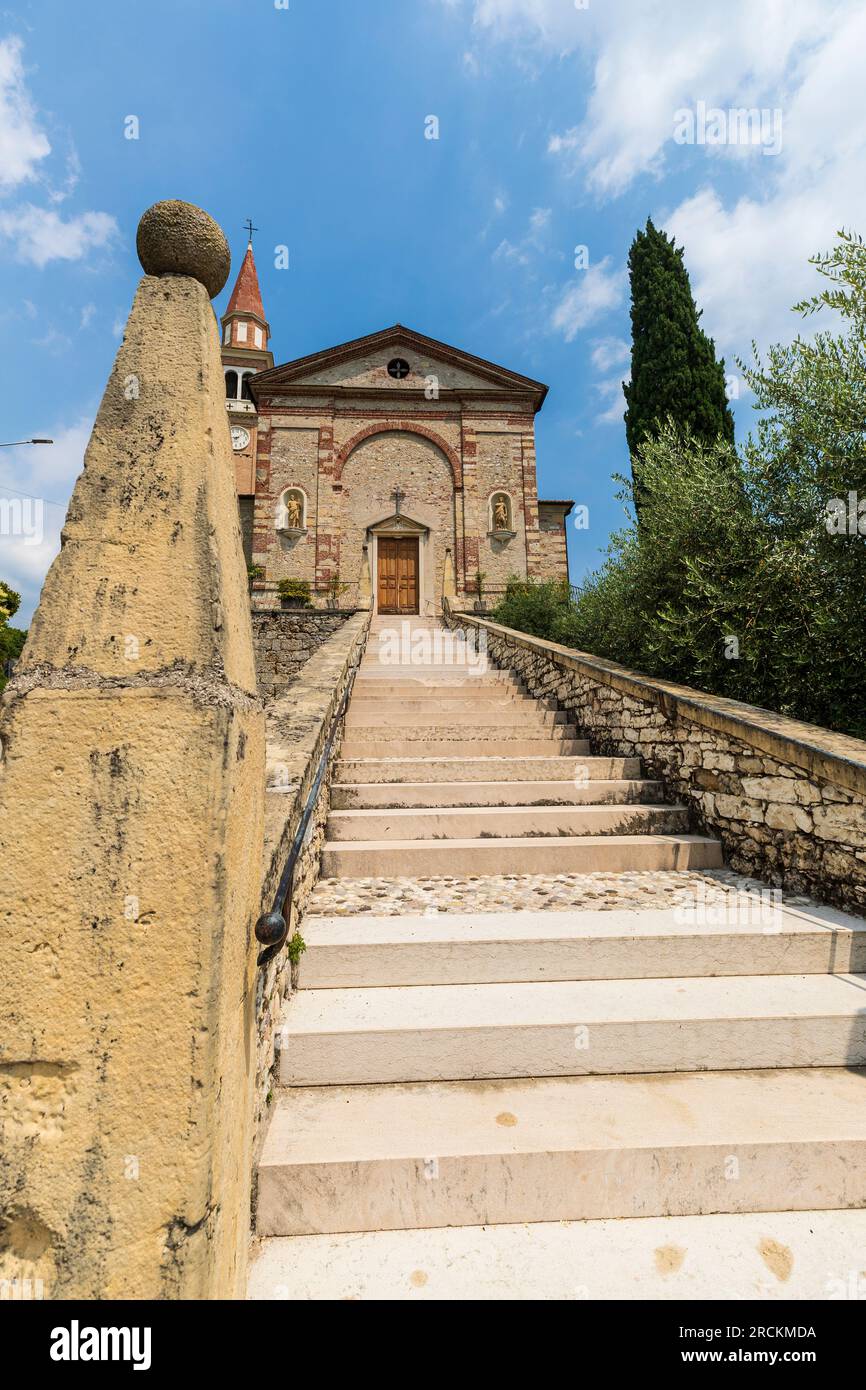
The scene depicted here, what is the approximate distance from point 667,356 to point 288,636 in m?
10.2

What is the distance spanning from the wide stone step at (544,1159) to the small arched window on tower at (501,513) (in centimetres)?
1796

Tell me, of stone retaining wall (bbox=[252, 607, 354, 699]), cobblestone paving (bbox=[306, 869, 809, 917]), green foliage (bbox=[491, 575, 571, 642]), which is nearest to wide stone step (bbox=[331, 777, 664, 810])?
cobblestone paving (bbox=[306, 869, 809, 917])

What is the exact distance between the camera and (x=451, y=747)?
5266mm

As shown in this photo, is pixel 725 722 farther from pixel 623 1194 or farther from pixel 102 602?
pixel 102 602

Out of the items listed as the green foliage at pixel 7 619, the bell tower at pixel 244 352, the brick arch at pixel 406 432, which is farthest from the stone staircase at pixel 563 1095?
the bell tower at pixel 244 352

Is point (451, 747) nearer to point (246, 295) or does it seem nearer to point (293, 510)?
point (293, 510)

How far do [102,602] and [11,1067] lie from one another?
968mm

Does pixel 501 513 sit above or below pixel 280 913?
above

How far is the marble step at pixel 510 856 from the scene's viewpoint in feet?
11.9

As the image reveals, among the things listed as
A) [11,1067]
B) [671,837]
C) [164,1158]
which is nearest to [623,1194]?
[164,1158]

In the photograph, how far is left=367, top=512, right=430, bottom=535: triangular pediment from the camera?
60.2ft

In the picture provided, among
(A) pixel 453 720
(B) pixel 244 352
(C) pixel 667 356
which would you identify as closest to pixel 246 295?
(B) pixel 244 352

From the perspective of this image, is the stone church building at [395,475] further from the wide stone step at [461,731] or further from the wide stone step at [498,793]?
the wide stone step at [498,793]

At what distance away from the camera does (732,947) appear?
2730mm
